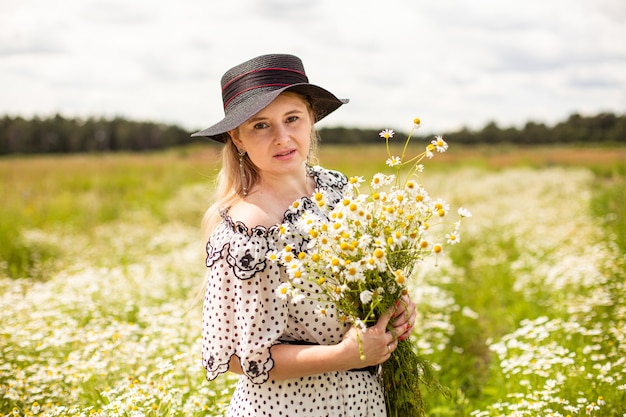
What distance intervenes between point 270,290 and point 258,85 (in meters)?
0.74

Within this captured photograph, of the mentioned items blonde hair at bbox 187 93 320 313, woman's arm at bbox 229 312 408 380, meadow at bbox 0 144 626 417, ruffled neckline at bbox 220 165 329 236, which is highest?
blonde hair at bbox 187 93 320 313

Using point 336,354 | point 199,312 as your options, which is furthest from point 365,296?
point 199,312

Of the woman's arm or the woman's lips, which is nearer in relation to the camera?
the woman's arm

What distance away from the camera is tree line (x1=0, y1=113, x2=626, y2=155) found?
34.4 meters

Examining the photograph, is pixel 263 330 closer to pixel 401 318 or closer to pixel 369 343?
pixel 369 343

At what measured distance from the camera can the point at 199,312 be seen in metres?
4.19

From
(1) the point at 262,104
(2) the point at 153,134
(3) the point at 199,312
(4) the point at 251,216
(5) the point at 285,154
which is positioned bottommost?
(3) the point at 199,312

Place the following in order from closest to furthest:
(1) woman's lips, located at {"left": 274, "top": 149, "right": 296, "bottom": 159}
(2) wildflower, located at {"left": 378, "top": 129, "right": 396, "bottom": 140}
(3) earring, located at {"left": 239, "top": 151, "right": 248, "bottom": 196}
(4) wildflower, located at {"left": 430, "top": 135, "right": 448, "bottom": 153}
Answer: (4) wildflower, located at {"left": 430, "top": 135, "right": 448, "bottom": 153}
(2) wildflower, located at {"left": 378, "top": 129, "right": 396, "bottom": 140}
(1) woman's lips, located at {"left": 274, "top": 149, "right": 296, "bottom": 159}
(3) earring, located at {"left": 239, "top": 151, "right": 248, "bottom": 196}

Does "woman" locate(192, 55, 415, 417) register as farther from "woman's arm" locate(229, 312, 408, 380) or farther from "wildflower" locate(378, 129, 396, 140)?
"wildflower" locate(378, 129, 396, 140)

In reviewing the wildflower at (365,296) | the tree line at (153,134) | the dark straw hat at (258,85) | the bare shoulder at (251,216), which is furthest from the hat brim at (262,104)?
the tree line at (153,134)

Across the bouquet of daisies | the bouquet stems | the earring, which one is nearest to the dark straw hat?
the earring

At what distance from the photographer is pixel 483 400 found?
3588 mm

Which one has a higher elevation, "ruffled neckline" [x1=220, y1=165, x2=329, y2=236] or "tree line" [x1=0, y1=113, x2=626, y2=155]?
"tree line" [x1=0, y1=113, x2=626, y2=155]

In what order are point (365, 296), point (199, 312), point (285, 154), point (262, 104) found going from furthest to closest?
point (199, 312) < point (285, 154) < point (262, 104) < point (365, 296)
